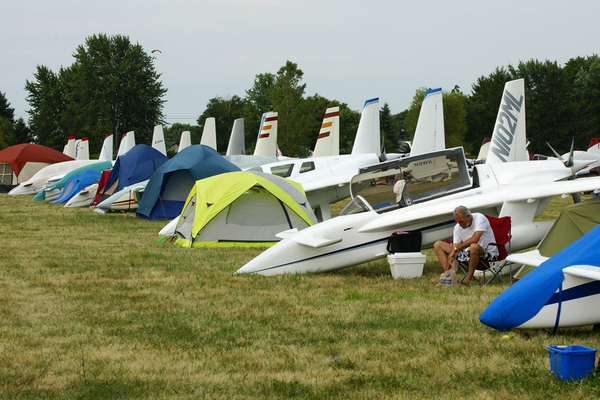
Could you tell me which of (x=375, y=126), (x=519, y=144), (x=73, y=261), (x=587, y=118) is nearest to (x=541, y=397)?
(x=73, y=261)

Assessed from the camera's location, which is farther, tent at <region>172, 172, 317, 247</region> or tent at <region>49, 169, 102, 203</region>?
tent at <region>49, 169, 102, 203</region>

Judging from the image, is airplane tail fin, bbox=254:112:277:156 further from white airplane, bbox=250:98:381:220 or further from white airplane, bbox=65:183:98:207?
white airplane, bbox=250:98:381:220

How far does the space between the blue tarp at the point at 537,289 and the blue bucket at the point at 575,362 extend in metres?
0.75

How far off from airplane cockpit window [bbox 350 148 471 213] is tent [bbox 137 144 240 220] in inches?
340

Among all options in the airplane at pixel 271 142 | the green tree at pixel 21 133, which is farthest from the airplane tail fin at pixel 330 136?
the green tree at pixel 21 133

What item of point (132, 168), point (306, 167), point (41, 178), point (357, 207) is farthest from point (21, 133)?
point (357, 207)

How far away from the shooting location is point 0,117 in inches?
2948

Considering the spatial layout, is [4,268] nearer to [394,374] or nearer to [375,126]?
[394,374]

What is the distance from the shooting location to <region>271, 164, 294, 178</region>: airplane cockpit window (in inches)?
666

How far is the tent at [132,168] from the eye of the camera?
68.9 ft

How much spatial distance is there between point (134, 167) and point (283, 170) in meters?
6.96

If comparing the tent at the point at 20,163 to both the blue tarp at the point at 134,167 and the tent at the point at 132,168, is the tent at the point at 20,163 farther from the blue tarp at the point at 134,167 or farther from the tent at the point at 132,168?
the blue tarp at the point at 134,167

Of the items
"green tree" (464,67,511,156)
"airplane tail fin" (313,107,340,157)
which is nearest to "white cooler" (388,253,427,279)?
"airplane tail fin" (313,107,340,157)

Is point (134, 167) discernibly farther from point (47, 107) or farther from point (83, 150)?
point (47, 107)
